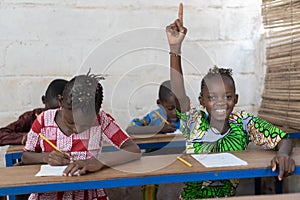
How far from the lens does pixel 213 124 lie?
2.12 meters

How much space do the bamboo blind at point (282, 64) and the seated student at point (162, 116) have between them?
734mm

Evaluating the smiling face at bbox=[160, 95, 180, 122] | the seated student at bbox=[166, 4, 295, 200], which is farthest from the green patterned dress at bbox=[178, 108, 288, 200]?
the smiling face at bbox=[160, 95, 180, 122]

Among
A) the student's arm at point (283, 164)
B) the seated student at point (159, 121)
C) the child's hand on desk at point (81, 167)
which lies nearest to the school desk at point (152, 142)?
the seated student at point (159, 121)

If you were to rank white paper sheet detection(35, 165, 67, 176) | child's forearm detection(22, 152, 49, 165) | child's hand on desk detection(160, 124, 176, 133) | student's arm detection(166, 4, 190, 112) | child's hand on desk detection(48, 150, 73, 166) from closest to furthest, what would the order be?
white paper sheet detection(35, 165, 67, 176)
child's hand on desk detection(48, 150, 73, 166)
child's forearm detection(22, 152, 49, 165)
student's arm detection(166, 4, 190, 112)
child's hand on desk detection(160, 124, 176, 133)

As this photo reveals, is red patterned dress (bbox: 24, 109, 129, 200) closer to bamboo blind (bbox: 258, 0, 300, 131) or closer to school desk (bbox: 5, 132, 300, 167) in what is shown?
school desk (bbox: 5, 132, 300, 167)

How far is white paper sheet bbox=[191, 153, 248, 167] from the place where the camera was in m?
1.74

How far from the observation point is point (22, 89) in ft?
→ 11.0

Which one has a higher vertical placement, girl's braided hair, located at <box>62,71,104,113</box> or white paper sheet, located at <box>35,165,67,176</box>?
girl's braided hair, located at <box>62,71,104,113</box>

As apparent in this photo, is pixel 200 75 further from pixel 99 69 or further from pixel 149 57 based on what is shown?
pixel 99 69

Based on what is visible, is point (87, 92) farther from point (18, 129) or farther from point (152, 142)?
point (18, 129)

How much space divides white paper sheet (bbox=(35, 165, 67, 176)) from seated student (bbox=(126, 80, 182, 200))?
1297mm

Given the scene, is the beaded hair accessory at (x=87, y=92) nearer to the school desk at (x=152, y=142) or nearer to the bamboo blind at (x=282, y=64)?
the school desk at (x=152, y=142)

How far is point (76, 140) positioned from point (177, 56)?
2.08ft

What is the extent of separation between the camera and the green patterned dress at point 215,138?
→ 204 centimetres
